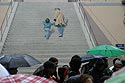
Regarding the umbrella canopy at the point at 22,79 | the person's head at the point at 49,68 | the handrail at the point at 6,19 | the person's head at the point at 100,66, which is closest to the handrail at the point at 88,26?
the handrail at the point at 6,19

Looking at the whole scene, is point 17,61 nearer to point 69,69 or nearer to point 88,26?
point 69,69

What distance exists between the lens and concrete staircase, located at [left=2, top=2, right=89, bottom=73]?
14773mm

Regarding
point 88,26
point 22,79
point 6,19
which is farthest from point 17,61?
point 6,19

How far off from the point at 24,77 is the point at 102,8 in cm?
1811

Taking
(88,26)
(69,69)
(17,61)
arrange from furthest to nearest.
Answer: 1. (88,26)
2. (17,61)
3. (69,69)

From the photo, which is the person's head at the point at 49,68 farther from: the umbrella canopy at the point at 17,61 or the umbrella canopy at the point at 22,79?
the umbrella canopy at the point at 22,79

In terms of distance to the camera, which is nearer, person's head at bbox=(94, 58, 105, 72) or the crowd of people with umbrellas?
the crowd of people with umbrellas

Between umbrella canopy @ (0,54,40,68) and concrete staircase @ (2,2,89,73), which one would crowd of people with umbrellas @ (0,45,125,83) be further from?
concrete staircase @ (2,2,89,73)

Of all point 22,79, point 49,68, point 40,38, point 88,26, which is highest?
point 88,26

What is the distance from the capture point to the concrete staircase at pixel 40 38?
14773 mm

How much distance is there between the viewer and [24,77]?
2.66 metres

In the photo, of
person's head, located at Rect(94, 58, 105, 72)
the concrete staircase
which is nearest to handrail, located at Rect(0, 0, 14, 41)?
the concrete staircase

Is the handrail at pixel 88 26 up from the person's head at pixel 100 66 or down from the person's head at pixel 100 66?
up

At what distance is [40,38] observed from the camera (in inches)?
649
